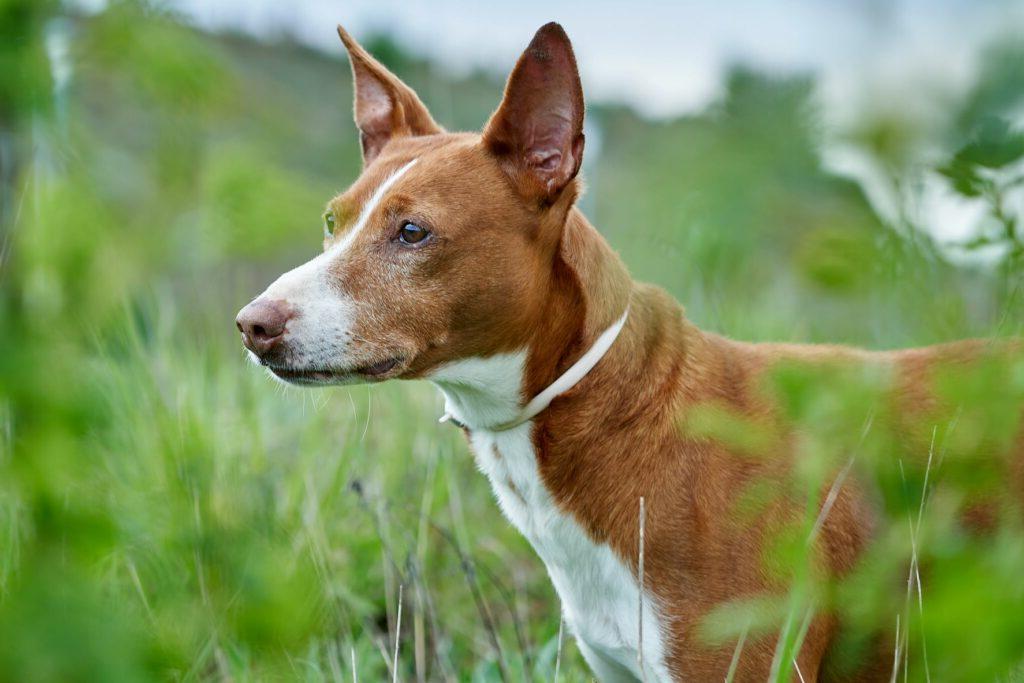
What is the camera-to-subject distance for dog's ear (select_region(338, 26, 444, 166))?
320 centimetres

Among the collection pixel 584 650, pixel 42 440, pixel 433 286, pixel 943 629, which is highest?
pixel 42 440

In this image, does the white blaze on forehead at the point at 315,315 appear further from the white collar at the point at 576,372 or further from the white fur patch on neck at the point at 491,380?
the white collar at the point at 576,372

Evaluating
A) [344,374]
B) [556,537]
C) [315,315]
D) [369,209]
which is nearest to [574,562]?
[556,537]

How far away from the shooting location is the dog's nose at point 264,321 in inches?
94.0

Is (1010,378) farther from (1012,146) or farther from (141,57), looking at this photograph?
(141,57)

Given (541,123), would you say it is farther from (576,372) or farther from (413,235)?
(576,372)

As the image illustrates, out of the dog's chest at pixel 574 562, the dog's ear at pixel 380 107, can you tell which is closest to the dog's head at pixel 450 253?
the dog's chest at pixel 574 562

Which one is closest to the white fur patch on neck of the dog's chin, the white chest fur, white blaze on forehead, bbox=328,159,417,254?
the white chest fur

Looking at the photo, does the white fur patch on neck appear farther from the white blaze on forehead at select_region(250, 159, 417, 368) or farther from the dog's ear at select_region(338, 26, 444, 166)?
the dog's ear at select_region(338, 26, 444, 166)

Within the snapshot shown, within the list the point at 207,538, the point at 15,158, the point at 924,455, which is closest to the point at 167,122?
the point at 15,158

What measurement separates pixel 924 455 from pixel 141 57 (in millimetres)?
1913

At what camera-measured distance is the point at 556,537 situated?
2.63 m

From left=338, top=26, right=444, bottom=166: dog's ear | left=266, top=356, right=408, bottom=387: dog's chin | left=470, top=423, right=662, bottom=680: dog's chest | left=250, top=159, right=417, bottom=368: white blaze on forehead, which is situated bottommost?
left=470, top=423, right=662, bottom=680: dog's chest

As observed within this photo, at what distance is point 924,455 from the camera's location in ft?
7.77
